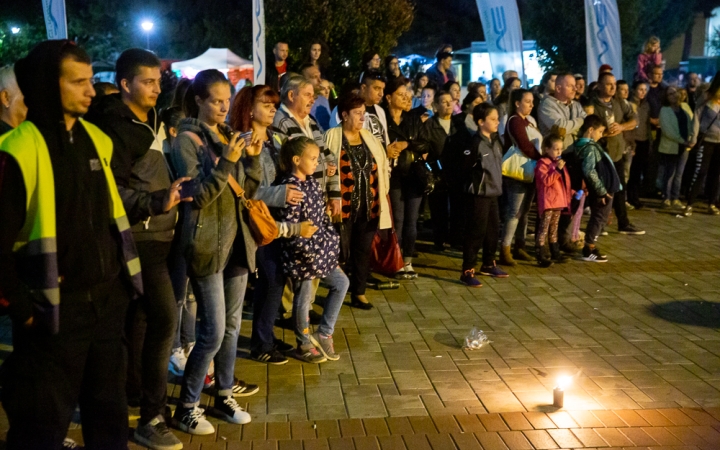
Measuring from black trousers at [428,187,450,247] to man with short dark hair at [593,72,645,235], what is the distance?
2.22 meters

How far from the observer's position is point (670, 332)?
6.88m

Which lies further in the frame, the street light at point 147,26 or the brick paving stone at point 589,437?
the street light at point 147,26

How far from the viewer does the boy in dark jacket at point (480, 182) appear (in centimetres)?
844

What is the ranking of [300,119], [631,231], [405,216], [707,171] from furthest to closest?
[707,171] → [631,231] → [405,216] → [300,119]

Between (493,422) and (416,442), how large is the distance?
562mm

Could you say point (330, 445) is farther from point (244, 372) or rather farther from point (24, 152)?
point (24, 152)

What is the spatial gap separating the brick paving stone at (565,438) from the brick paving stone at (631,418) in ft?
1.38

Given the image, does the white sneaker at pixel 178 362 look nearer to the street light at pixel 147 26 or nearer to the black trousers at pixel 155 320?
the black trousers at pixel 155 320

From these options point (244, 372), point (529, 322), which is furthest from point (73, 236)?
point (529, 322)

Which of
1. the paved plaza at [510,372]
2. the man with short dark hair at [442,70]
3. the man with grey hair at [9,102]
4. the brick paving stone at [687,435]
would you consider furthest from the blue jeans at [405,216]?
the man with short dark hair at [442,70]

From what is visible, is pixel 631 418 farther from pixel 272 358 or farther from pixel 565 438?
pixel 272 358

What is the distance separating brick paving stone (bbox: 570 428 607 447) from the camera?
4648 millimetres

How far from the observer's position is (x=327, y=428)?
4.90 m

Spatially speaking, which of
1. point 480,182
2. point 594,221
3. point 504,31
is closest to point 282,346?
point 480,182
